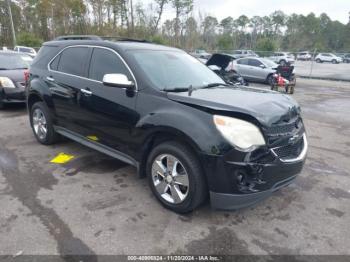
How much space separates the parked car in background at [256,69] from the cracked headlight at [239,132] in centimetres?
1362

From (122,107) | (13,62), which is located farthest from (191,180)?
(13,62)

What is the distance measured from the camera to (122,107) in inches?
135

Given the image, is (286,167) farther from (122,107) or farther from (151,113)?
(122,107)

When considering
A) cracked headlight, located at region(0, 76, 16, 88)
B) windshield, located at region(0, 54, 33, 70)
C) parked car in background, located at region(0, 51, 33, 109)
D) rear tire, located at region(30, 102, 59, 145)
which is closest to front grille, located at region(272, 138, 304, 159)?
rear tire, located at region(30, 102, 59, 145)

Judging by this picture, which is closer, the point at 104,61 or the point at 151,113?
the point at 151,113

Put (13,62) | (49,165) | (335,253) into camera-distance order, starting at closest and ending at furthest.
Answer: (335,253)
(49,165)
(13,62)

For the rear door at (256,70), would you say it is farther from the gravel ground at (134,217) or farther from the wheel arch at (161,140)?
the wheel arch at (161,140)

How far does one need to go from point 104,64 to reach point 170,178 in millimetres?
1798

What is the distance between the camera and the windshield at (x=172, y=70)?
3430 millimetres

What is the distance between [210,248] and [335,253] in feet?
3.70

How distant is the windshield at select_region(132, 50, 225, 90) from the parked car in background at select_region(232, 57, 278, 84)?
12227 millimetres

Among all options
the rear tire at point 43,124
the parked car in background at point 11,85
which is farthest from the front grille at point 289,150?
the parked car in background at point 11,85

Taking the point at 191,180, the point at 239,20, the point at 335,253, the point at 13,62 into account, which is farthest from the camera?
the point at 239,20

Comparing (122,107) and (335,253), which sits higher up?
(122,107)
